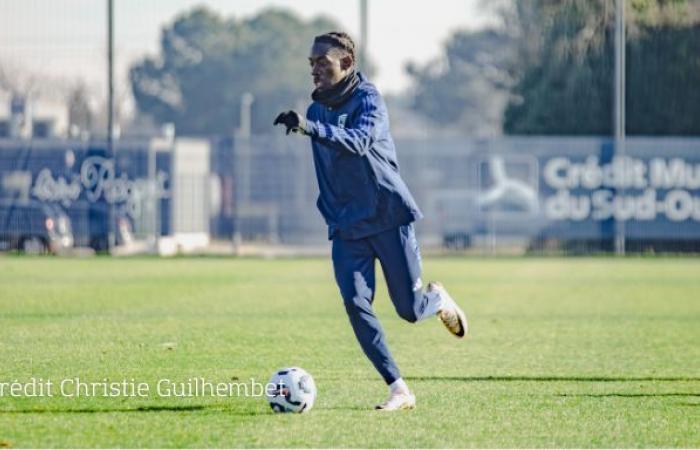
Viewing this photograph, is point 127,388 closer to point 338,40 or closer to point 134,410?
point 134,410

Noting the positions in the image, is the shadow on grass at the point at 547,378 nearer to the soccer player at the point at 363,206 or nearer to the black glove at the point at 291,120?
the soccer player at the point at 363,206

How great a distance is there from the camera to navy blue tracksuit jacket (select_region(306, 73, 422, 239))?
8.70 meters

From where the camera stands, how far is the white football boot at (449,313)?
30.7ft

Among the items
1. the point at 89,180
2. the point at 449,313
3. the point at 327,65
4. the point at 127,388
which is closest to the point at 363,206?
the point at 327,65

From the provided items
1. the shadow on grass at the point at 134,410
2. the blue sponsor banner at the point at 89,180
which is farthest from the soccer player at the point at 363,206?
the blue sponsor banner at the point at 89,180

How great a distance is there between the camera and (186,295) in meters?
19.8

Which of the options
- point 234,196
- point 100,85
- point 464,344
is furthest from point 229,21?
point 464,344

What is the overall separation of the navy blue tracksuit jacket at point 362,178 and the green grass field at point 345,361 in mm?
1067

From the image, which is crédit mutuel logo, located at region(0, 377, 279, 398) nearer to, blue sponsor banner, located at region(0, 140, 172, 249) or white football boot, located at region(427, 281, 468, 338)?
white football boot, located at region(427, 281, 468, 338)

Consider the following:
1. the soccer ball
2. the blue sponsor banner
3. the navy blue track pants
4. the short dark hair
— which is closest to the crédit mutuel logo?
the soccer ball

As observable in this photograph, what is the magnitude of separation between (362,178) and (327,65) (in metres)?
0.68

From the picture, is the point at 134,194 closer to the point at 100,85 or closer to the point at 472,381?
the point at 100,85

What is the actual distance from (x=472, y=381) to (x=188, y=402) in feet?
7.51

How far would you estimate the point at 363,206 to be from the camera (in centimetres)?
871
